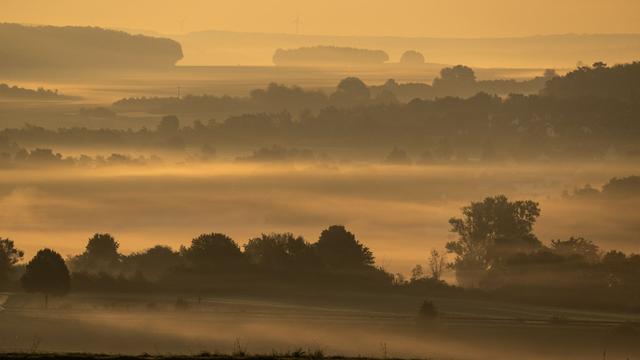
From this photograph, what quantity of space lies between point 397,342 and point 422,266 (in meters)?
48.2

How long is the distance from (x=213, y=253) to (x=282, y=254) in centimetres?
405

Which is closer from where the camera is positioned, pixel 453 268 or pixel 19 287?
pixel 19 287

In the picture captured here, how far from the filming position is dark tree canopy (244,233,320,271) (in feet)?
310

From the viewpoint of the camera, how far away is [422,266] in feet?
378

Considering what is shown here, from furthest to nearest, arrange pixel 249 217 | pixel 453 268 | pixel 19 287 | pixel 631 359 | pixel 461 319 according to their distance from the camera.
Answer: pixel 249 217, pixel 453 268, pixel 19 287, pixel 461 319, pixel 631 359

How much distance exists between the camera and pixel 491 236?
117 meters

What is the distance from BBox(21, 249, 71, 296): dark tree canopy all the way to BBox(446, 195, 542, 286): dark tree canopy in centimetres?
3020

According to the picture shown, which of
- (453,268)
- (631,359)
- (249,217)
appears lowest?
(631,359)

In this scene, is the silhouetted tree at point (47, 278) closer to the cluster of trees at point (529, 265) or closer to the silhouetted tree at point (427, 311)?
the silhouetted tree at point (427, 311)

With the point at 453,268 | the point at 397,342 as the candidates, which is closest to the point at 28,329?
the point at 397,342

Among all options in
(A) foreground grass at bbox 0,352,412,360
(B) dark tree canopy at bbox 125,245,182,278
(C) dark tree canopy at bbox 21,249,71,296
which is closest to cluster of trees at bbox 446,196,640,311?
(B) dark tree canopy at bbox 125,245,182,278

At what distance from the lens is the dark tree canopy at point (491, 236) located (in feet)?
355

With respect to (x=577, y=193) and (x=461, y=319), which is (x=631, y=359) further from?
(x=577, y=193)

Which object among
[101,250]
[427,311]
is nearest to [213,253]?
[101,250]
